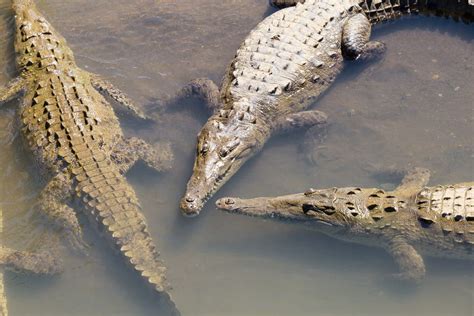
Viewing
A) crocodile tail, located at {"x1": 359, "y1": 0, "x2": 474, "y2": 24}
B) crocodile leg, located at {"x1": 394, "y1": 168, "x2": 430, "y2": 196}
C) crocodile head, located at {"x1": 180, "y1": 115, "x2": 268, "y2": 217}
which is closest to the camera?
crocodile leg, located at {"x1": 394, "y1": 168, "x2": 430, "y2": 196}

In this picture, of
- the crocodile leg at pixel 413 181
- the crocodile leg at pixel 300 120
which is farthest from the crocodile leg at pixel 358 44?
the crocodile leg at pixel 413 181

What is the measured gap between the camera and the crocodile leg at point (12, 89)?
6938 mm

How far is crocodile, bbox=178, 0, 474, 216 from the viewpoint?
640 centimetres

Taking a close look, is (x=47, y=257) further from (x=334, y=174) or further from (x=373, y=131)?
(x=373, y=131)

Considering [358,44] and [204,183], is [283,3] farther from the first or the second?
[204,183]

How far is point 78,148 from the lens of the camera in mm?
6203

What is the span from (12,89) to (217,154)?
234 cm

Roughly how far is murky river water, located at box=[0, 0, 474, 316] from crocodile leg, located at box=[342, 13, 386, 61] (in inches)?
5.0

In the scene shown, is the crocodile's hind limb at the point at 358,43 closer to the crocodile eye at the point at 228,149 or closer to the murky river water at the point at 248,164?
the murky river water at the point at 248,164

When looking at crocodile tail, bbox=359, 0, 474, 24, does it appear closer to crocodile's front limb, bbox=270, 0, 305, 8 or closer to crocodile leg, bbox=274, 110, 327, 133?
crocodile's front limb, bbox=270, 0, 305, 8

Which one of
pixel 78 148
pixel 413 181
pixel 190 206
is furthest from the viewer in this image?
pixel 78 148

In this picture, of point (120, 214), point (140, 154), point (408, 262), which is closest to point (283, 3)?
point (140, 154)

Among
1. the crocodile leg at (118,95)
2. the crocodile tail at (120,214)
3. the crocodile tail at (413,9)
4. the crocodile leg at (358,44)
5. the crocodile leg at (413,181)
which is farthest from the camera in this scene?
the crocodile tail at (413,9)

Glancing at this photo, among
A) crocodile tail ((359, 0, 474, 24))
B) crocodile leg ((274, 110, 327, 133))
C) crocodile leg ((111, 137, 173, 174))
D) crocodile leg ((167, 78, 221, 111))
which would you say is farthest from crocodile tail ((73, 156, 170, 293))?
crocodile tail ((359, 0, 474, 24))
